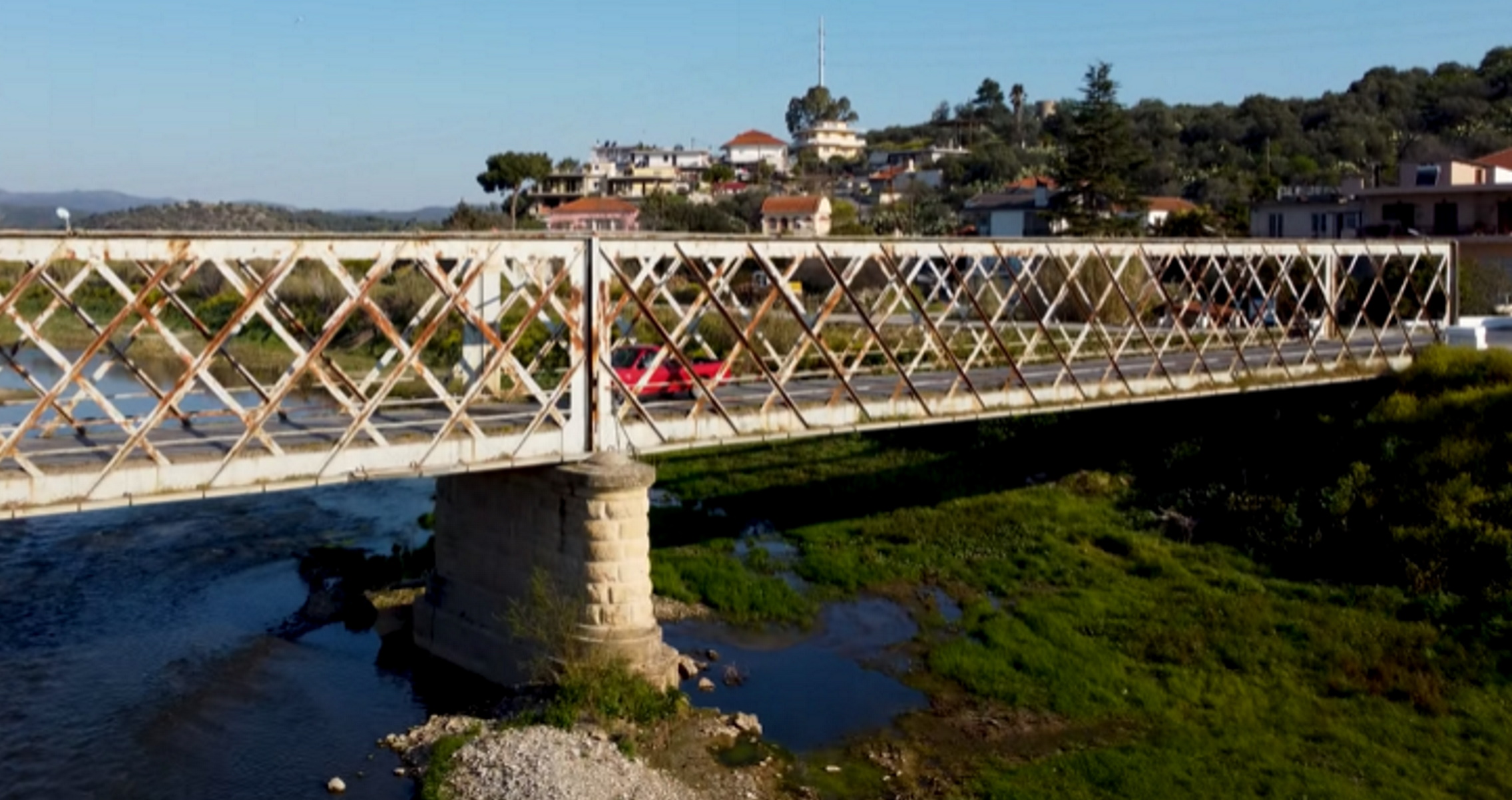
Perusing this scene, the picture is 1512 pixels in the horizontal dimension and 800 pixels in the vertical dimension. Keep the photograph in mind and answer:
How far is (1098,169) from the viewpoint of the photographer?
226ft

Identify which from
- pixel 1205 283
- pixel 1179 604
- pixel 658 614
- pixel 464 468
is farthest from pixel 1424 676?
pixel 1205 283

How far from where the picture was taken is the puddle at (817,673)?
21.3 meters

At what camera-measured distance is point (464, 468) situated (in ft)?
66.3

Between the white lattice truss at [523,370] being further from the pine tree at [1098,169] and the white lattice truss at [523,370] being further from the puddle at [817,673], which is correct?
the pine tree at [1098,169]

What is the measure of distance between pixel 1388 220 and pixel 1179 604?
41922 mm

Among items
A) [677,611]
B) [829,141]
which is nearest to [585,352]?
[677,611]

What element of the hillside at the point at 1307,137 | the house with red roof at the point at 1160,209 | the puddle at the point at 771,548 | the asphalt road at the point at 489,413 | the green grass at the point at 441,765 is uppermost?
the hillside at the point at 1307,137

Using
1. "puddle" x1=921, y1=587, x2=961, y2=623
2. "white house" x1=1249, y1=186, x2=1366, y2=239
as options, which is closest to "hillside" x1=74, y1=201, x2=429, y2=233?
"white house" x1=1249, y1=186, x2=1366, y2=239

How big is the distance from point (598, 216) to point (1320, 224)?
1930 inches

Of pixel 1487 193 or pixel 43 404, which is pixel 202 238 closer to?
pixel 43 404

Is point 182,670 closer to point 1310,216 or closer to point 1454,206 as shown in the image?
point 1454,206

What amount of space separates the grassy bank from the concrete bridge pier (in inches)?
158

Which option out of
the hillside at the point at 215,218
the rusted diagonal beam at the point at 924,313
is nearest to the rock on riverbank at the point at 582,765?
the rusted diagonal beam at the point at 924,313

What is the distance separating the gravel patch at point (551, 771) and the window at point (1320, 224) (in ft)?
184
